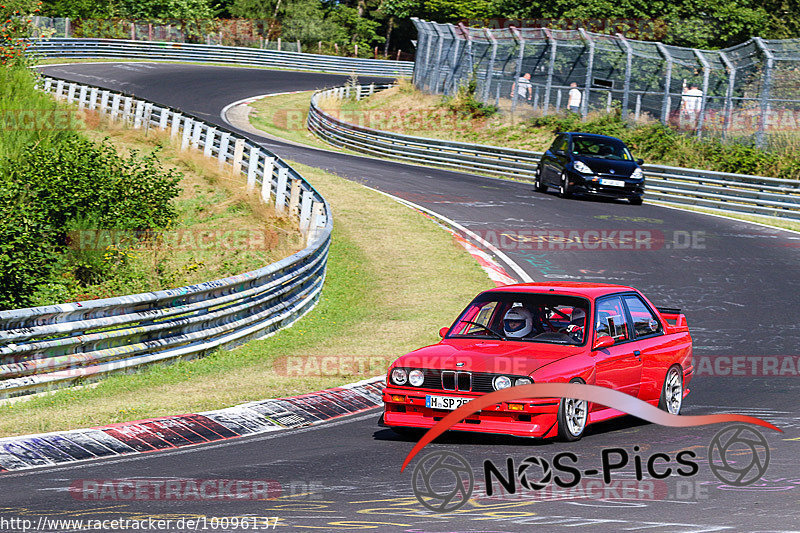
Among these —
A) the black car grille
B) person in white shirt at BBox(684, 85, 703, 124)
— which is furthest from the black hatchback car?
the black car grille

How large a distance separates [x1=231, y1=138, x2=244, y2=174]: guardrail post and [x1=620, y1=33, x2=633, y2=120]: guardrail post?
15257mm

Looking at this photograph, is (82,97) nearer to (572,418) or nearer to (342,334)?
(342,334)

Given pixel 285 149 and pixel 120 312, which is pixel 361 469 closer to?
pixel 120 312

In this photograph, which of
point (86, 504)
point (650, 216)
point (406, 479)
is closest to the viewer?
point (86, 504)

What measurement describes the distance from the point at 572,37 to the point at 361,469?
32.3 m

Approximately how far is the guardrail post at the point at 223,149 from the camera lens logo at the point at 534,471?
21157mm

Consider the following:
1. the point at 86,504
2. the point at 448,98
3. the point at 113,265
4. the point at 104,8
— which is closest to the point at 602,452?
the point at 86,504

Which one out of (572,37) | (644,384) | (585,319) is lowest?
(644,384)

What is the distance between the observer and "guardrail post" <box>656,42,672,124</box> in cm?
3431

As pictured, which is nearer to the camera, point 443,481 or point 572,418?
point 443,481

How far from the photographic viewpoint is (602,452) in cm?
820

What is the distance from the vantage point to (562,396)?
8.55 m

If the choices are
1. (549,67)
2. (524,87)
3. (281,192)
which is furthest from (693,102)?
(281,192)

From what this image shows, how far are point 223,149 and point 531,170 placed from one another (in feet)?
36.2
